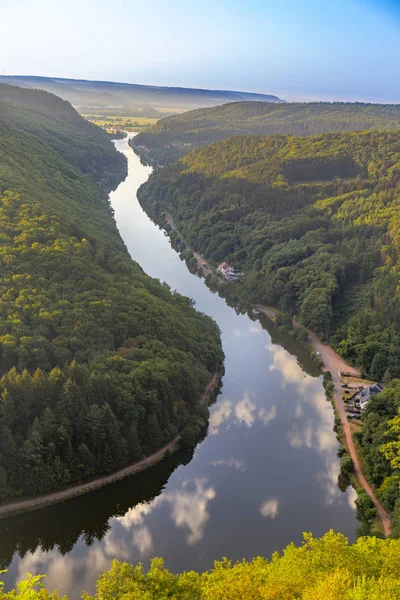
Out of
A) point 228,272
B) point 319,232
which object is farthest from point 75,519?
point 319,232

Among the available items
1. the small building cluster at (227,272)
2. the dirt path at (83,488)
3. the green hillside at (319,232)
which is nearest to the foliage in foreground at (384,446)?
the green hillside at (319,232)

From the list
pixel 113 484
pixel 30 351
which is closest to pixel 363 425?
pixel 113 484

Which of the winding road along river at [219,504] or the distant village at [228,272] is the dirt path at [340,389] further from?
the distant village at [228,272]

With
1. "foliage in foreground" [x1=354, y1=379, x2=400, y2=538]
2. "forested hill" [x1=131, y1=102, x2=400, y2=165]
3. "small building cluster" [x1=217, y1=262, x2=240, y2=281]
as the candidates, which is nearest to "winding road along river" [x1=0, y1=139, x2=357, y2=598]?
"foliage in foreground" [x1=354, y1=379, x2=400, y2=538]

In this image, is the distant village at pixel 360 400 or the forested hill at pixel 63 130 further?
the forested hill at pixel 63 130

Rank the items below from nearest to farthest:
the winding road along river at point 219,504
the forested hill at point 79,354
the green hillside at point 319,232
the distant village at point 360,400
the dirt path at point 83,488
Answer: the winding road along river at point 219,504 → the dirt path at point 83,488 → the forested hill at point 79,354 → the distant village at point 360,400 → the green hillside at point 319,232

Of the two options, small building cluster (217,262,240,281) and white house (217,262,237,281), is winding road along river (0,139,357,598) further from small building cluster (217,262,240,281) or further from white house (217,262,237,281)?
white house (217,262,237,281)

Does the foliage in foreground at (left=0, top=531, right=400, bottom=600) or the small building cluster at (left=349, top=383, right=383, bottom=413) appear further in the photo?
the small building cluster at (left=349, top=383, right=383, bottom=413)
